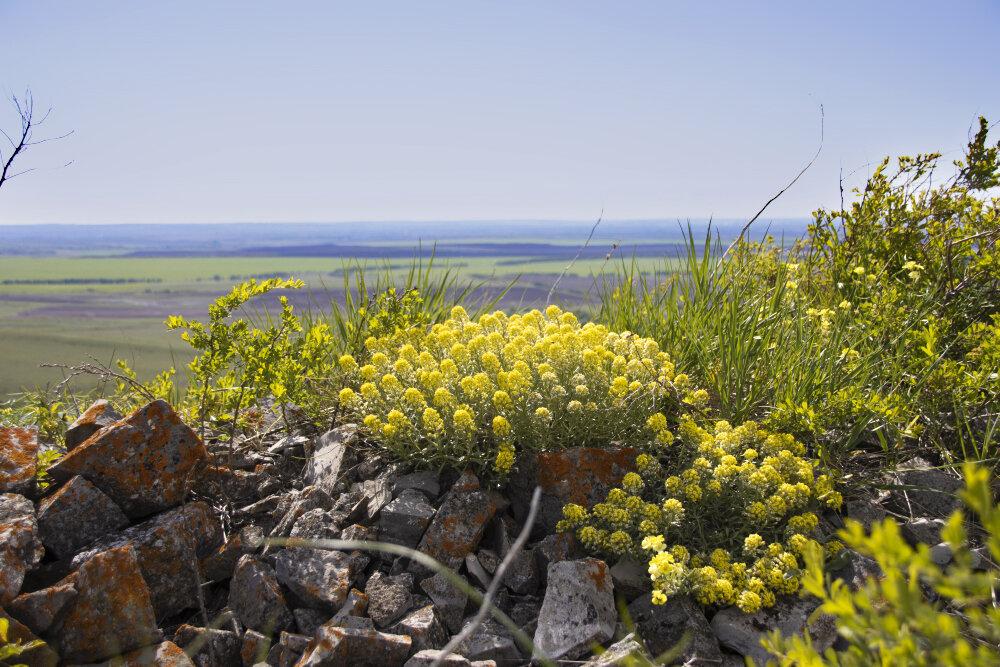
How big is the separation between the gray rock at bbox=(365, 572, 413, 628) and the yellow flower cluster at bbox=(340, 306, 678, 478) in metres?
0.76

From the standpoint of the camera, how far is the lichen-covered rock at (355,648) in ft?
9.64

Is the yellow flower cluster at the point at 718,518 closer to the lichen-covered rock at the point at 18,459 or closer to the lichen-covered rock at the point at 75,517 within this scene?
the lichen-covered rock at the point at 75,517

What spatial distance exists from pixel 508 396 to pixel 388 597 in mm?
1340

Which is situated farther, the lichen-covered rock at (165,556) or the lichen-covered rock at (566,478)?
the lichen-covered rock at (566,478)

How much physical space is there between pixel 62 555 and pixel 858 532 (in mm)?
4077

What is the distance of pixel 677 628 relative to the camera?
320 centimetres

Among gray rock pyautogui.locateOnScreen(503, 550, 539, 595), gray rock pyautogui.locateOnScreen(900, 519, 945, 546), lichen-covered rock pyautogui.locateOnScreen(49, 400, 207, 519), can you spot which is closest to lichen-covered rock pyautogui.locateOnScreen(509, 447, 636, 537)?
gray rock pyautogui.locateOnScreen(503, 550, 539, 595)

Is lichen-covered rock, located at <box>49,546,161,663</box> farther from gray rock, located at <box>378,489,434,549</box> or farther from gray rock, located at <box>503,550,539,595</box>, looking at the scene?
gray rock, located at <box>503,550,539,595</box>

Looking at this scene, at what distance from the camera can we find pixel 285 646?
313 cm

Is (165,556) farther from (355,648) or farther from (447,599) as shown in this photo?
(447,599)

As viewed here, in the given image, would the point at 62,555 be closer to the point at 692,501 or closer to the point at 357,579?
the point at 357,579

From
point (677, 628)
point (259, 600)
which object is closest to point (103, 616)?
point (259, 600)

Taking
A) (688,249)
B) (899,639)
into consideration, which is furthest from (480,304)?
(899,639)

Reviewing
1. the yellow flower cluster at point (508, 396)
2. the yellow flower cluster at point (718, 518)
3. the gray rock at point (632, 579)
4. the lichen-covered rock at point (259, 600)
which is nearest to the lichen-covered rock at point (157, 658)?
the lichen-covered rock at point (259, 600)
